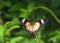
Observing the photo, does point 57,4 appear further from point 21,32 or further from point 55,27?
point 21,32

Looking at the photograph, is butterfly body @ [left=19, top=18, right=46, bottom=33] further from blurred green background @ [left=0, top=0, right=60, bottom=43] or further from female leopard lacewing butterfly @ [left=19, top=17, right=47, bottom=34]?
blurred green background @ [left=0, top=0, right=60, bottom=43]

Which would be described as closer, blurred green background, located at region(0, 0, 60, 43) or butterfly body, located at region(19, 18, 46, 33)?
butterfly body, located at region(19, 18, 46, 33)

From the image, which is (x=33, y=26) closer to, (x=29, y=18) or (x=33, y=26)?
(x=33, y=26)

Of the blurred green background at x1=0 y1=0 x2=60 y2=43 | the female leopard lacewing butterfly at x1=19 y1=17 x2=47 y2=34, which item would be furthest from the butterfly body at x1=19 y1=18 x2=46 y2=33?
the blurred green background at x1=0 y1=0 x2=60 y2=43

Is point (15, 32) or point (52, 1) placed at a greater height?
point (52, 1)

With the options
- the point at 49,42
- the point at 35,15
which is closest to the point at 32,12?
the point at 35,15

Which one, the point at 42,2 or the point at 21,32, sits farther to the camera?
the point at 42,2

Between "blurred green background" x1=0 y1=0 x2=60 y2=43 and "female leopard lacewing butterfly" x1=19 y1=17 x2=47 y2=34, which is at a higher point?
"blurred green background" x1=0 y1=0 x2=60 y2=43

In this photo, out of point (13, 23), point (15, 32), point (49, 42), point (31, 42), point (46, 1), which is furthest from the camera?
point (46, 1)

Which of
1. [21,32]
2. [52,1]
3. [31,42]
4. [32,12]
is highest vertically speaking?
[52,1]
